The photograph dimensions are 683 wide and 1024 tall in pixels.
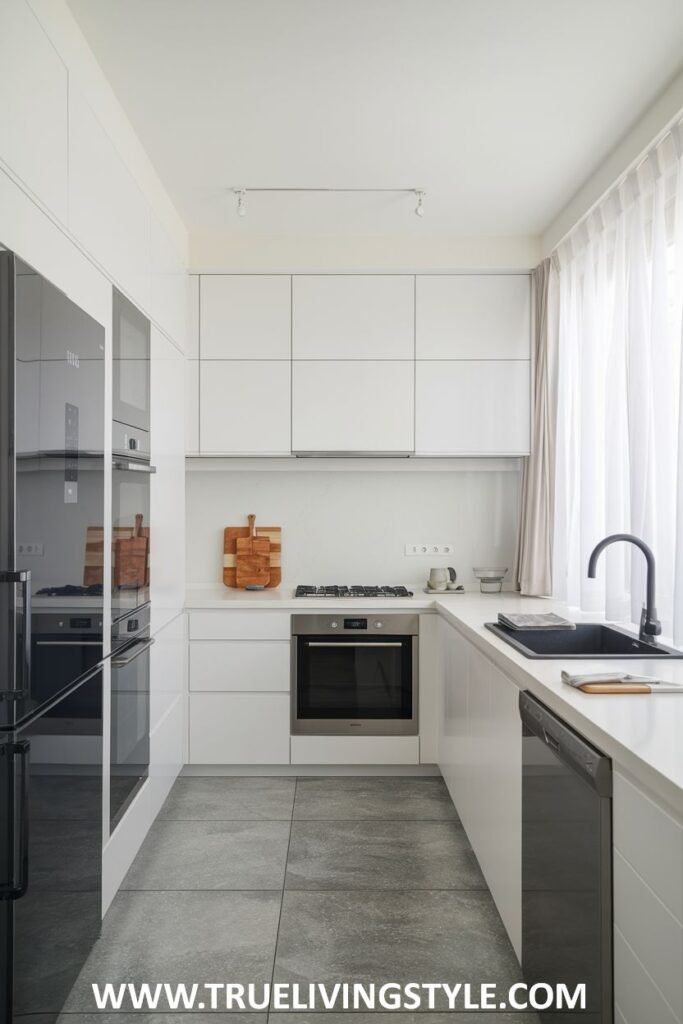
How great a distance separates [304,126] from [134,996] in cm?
287

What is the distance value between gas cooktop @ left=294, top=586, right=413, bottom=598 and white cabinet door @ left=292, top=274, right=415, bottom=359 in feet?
4.11

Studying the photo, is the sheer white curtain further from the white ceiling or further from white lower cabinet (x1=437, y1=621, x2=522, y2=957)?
white lower cabinet (x1=437, y1=621, x2=522, y2=957)

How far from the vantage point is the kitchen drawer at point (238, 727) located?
3.61 meters

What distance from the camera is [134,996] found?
6.49 feet

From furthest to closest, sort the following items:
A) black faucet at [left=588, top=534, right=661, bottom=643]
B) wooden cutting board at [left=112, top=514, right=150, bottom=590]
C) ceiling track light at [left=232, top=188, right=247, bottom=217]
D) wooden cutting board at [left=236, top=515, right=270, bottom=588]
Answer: wooden cutting board at [left=236, top=515, right=270, bottom=588] < ceiling track light at [left=232, top=188, right=247, bottom=217] < wooden cutting board at [left=112, top=514, right=150, bottom=590] < black faucet at [left=588, top=534, right=661, bottom=643]

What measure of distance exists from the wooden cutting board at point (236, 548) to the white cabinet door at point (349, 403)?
60 cm

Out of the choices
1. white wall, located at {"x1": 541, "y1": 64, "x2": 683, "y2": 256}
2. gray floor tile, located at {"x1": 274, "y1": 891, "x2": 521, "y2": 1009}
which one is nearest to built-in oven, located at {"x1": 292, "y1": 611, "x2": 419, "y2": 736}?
gray floor tile, located at {"x1": 274, "y1": 891, "x2": 521, "y2": 1009}

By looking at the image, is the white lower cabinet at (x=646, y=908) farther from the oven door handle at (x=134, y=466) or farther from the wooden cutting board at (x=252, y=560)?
the wooden cutting board at (x=252, y=560)

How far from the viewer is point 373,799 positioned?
3395mm

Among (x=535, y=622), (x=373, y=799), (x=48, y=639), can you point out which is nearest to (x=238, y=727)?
(x=373, y=799)

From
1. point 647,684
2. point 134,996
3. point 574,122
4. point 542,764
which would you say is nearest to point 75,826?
point 134,996

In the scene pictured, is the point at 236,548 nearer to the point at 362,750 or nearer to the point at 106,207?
the point at 362,750

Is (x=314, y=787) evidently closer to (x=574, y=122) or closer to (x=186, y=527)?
(x=186, y=527)

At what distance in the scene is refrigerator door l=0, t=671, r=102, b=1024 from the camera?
1548mm
